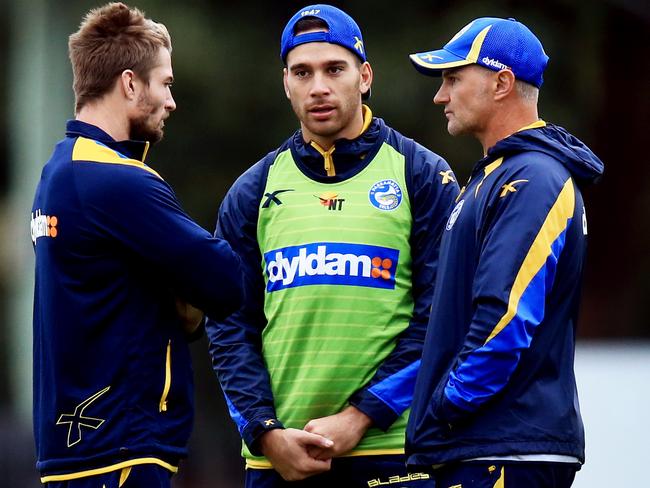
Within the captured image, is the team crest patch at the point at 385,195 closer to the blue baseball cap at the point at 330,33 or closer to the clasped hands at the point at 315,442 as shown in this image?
the blue baseball cap at the point at 330,33

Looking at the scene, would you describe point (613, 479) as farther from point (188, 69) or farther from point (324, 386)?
point (188, 69)

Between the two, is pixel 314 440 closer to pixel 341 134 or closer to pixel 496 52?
pixel 341 134

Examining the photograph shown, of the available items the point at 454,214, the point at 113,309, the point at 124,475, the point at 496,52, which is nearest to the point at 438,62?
the point at 496,52

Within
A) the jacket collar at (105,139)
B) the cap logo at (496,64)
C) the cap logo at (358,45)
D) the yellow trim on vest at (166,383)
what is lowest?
the yellow trim on vest at (166,383)

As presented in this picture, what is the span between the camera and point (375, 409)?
544cm

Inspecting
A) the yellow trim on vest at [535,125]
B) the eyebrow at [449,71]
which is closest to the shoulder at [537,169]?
the yellow trim on vest at [535,125]

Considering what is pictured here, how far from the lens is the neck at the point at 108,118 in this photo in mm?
5148

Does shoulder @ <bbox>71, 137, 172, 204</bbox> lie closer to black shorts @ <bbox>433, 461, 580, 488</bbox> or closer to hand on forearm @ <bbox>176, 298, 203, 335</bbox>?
hand on forearm @ <bbox>176, 298, 203, 335</bbox>

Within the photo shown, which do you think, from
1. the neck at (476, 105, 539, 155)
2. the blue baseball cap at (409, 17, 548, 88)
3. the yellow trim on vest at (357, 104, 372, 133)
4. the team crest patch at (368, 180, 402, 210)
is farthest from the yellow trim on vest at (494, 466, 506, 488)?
the yellow trim on vest at (357, 104, 372, 133)

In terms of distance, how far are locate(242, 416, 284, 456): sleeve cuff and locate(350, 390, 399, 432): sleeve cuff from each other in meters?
0.30

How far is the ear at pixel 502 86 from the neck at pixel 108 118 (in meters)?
1.29

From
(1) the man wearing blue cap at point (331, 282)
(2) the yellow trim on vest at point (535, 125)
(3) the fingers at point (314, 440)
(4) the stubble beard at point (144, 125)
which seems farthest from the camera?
(1) the man wearing blue cap at point (331, 282)

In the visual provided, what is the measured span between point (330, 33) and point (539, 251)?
4.58 ft

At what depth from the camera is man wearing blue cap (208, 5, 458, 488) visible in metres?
5.48
